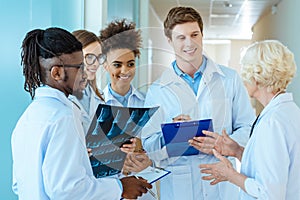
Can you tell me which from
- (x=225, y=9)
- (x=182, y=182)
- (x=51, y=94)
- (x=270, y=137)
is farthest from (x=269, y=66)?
(x=225, y=9)

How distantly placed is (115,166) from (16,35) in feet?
2.12

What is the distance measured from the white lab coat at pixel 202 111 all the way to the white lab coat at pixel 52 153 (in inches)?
22.8

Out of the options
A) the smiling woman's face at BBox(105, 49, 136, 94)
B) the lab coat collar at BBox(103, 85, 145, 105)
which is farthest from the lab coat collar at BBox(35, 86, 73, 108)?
the lab coat collar at BBox(103, 85, 145, 105)

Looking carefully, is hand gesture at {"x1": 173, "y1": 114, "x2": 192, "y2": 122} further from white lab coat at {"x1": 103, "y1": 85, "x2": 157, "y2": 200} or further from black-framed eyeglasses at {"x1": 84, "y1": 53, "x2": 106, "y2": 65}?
black-framed eyeglasses at {"x1": 84, "y1": 53, "x2": 106, "y2": 65}

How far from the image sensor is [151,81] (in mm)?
1725

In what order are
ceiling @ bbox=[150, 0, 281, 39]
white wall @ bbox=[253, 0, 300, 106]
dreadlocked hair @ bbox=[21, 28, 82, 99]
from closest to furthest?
dreadlocked hair @ bbox=[21, 28, 82, 99], white wall @ bbox=[253, 0, 300, 106], ceiling @ bbox=[150, 0, 281, 39]

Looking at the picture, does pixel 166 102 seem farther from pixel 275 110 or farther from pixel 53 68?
pixel 53 68

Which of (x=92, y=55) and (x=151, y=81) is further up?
(x=92, y=55)

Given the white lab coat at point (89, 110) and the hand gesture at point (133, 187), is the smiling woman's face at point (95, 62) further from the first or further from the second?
the hand gesture at point (133, 187)

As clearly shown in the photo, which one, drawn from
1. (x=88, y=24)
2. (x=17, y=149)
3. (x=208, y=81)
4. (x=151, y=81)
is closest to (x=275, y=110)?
(x=208, y=81)

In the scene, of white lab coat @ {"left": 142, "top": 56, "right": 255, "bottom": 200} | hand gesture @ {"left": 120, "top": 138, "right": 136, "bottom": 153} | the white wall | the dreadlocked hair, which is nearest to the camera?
the dreadlocked hair

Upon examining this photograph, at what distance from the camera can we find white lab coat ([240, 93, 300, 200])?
4.35 ft

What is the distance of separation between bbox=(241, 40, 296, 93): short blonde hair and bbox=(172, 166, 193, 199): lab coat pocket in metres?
0.50

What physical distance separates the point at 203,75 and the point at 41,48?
80 centimetres
